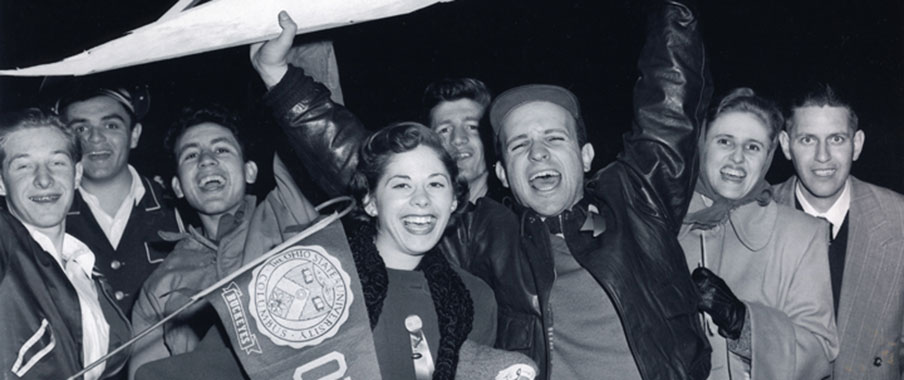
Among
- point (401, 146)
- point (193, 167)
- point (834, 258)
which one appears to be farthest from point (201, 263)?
point (834, 258)

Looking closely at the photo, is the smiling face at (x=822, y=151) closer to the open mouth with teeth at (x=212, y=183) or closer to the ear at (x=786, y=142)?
the ear at (x=786, y=142)

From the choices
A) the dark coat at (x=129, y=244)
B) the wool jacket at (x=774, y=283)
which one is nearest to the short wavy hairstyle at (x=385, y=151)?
the wool jacket at (x=774, y=283)

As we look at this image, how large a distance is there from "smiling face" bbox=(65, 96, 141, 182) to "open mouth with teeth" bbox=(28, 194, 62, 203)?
672 millimetres

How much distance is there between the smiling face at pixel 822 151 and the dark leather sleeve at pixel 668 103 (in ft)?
3.30

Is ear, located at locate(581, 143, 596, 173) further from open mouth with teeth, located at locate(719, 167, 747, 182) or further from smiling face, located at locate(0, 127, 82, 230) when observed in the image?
smiling face, located at locate(0, 127, 82, 230)

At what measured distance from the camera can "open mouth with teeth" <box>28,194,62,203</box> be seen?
363 centimetres

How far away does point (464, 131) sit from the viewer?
4.07 meters

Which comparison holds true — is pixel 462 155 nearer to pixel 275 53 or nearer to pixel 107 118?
pixel 275 53

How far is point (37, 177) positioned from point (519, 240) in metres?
1.72

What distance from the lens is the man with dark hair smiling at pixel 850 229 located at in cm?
392

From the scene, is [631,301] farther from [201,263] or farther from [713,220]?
[201,263]

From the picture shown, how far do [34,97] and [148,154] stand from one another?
2.48 ft

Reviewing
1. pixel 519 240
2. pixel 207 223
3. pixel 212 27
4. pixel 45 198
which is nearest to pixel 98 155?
pixel 207 223

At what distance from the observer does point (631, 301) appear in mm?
3104
